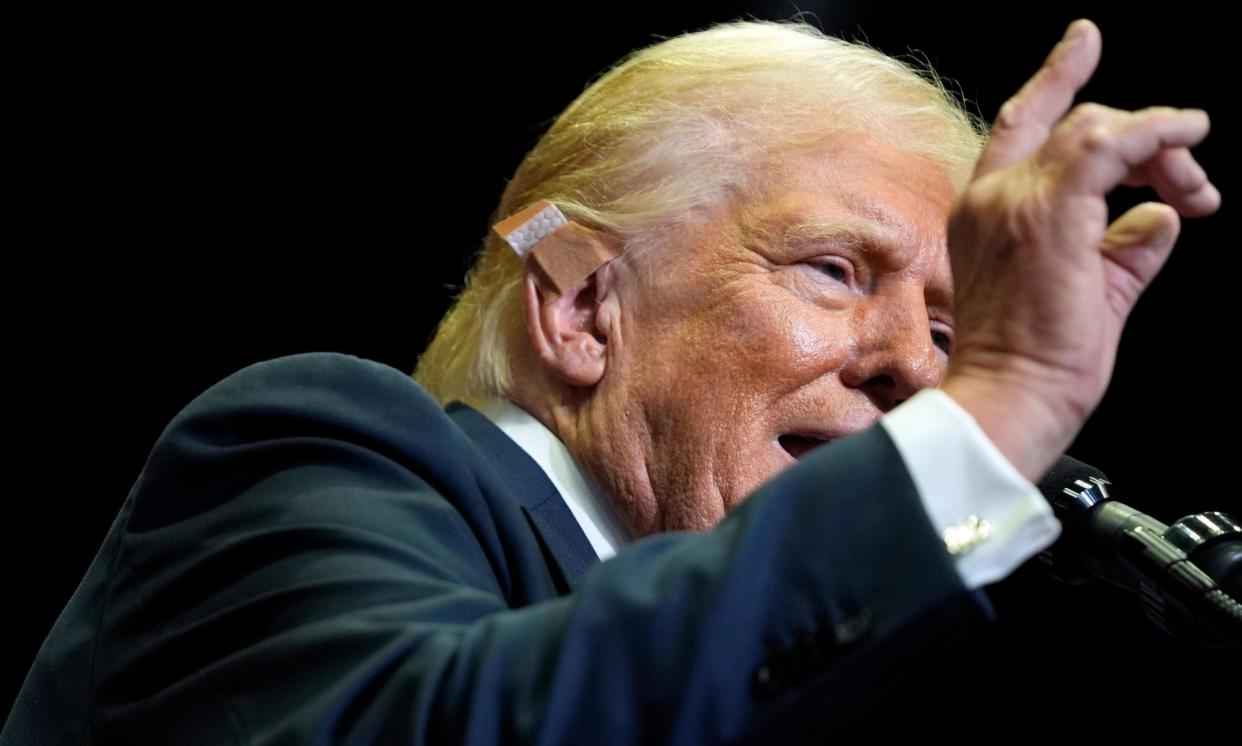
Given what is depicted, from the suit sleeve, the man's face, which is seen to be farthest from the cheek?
the suit sleeve

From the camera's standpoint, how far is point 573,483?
219 centimetres

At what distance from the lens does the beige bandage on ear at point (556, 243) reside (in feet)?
7.76

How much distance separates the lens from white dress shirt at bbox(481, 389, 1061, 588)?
124 cm

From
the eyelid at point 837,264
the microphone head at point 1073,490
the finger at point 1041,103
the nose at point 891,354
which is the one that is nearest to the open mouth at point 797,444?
the nose at point 891,354

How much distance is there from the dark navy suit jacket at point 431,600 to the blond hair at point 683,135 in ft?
1.96

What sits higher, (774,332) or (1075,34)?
(1075,34)

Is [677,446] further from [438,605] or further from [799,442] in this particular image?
[438,605]

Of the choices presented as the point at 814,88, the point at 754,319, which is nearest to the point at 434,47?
the point at 814,88

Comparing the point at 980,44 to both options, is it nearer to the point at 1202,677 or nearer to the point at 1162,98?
the point at 1162,98

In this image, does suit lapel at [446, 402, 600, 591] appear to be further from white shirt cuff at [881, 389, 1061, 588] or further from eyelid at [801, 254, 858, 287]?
white shirt cuff at [881, 389, 1061, 588]

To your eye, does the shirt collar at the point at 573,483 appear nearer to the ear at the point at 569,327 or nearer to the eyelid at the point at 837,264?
the ear at the point at 569,327

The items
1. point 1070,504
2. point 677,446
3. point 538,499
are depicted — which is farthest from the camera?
point 677,446

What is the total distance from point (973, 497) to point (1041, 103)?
439 mm

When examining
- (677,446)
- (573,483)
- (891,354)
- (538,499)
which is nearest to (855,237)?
(891,354)
